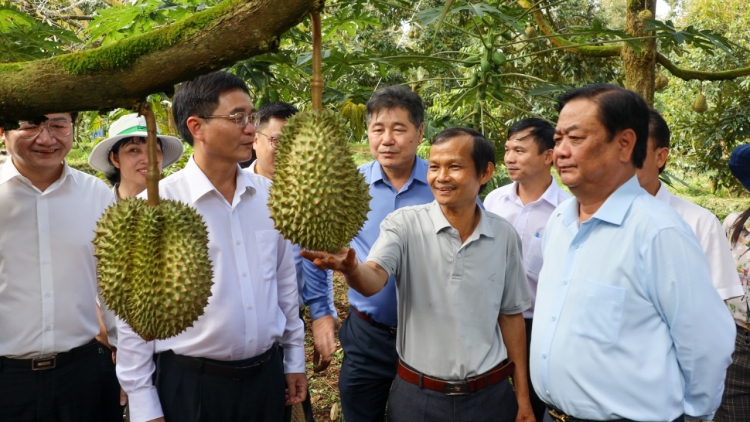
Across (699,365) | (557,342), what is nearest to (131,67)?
(557,342)

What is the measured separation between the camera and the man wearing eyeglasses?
253 cm

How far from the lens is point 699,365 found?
198 cm

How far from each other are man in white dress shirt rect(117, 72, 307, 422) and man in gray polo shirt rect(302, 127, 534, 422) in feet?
1.71

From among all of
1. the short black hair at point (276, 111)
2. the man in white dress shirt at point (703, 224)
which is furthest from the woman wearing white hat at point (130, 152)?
the man in white dress shirt at point (703, 224)

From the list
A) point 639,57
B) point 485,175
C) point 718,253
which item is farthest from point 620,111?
point 639,57

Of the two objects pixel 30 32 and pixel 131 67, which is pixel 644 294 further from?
pixel 30 32

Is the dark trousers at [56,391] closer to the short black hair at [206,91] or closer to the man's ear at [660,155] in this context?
the short black hair at [206,91]

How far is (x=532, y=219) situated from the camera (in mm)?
3480

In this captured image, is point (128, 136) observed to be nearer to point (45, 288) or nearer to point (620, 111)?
point (45, 288)

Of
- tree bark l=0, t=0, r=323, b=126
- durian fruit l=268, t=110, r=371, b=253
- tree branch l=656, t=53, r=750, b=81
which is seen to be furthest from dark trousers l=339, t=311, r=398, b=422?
tree branch l=656, t=53, r=750, b=81

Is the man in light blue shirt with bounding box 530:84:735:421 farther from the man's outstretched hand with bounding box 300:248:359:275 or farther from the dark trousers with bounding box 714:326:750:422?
the dark trousers with bounding box 714:326:750:422

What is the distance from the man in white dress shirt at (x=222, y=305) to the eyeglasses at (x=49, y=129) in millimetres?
535

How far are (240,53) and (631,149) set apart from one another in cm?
166

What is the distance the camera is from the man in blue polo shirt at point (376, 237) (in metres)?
3.15
